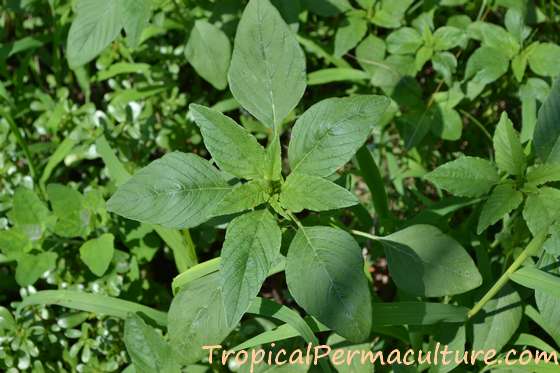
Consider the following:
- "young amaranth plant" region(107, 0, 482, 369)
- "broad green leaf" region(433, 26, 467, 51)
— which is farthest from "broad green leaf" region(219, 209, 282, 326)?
"broad green leaf" region(433, 26, 467, 51)

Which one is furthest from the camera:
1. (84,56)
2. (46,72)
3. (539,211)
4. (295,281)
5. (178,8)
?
(46,72)

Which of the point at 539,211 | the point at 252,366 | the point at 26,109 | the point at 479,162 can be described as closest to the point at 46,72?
the point at 26,109

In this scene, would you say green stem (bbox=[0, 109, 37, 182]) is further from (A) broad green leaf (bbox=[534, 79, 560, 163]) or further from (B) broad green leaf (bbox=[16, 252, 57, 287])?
Answer: (A) broad green leaf (bbox=[534, 79, 560, 163])

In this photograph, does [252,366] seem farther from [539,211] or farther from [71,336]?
[539,211]

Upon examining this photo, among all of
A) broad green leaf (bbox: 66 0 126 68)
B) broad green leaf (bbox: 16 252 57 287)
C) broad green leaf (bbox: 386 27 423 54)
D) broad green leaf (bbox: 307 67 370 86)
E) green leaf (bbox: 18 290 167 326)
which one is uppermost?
broad green leaf (bbox: 66 0 126 68)

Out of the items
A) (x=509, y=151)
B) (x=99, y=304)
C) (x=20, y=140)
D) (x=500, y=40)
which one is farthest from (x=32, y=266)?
(x=500, y=40)

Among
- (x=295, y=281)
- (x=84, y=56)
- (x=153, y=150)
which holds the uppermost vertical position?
(x=84, y=56)
